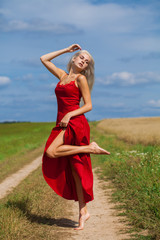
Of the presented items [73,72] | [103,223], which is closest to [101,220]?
[103,223]

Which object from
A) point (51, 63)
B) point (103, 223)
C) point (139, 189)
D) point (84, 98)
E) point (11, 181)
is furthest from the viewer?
point (11, 181)

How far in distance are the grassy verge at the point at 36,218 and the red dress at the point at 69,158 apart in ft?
2.14

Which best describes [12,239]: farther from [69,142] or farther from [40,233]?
[69,142]

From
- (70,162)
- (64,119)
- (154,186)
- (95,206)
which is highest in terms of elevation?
(64,119)

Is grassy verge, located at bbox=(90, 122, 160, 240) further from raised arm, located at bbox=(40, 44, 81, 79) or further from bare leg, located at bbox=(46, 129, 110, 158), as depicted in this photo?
raised arm, located at bbox=(40, 44, 81, 79)

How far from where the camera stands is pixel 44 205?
7434 mm

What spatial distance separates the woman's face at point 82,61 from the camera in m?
6.10

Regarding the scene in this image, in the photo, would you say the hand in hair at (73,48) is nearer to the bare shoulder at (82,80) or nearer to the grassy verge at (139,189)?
the bare shoulder at (82,80)

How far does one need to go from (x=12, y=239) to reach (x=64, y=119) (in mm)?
1984

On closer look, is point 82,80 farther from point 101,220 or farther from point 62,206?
point 62,206

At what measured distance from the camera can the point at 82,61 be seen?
6.11 meters

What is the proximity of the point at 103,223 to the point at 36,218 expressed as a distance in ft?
3.99

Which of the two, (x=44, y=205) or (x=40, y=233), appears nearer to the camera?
(x=40, y=233)

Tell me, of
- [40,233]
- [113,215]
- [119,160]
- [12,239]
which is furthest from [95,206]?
[119,160]
